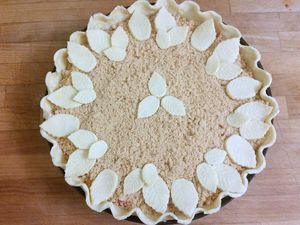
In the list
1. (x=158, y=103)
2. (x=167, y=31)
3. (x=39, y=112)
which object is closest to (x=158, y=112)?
(x=158, y=103)

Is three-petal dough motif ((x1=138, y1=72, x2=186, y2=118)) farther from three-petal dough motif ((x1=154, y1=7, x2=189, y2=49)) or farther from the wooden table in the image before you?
the wooden table

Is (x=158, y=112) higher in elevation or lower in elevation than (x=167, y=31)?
lower

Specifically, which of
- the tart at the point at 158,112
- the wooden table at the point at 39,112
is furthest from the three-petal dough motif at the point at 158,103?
the wooden table at the point at 39,112

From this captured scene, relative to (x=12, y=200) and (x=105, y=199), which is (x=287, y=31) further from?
(x=12, y=200)

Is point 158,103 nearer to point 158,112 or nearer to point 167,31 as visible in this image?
point 158,112

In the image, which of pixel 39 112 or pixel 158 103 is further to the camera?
pixel 39 112

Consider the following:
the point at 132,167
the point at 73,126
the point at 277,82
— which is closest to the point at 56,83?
the point at 73,126
